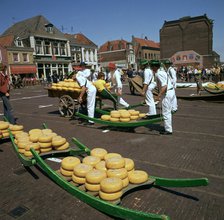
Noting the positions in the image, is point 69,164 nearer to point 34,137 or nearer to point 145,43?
point 34,137

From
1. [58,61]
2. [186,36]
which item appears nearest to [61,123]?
[58,61]

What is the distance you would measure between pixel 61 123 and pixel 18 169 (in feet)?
12.9

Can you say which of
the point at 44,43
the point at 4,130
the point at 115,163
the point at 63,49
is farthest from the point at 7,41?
the point at 115,163

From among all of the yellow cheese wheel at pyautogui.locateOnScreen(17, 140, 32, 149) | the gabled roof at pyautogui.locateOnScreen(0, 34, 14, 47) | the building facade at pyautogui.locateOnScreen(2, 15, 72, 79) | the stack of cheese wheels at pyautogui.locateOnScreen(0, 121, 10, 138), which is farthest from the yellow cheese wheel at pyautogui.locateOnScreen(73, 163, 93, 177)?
the gabled roof at pyautogui.locateOnScreen(0, 34, 14, 47)

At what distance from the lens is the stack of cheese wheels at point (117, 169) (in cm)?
329

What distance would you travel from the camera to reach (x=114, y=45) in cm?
7262

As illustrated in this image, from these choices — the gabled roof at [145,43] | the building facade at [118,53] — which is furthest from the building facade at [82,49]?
the gabled roof at [145,43]

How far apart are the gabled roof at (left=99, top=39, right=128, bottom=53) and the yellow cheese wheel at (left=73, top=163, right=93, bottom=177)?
70.0m

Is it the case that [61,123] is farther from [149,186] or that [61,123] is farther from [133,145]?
[149,186]

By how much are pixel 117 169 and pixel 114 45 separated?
7249 cm

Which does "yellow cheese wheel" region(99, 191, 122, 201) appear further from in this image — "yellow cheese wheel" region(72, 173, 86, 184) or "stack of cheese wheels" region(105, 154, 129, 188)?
"yellow cheese wheel" region(72, 173, 86, 184)

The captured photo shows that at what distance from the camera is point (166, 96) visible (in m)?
6.23

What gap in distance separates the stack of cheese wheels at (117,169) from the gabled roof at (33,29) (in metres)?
44.5

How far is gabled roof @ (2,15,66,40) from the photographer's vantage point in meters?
43.8
